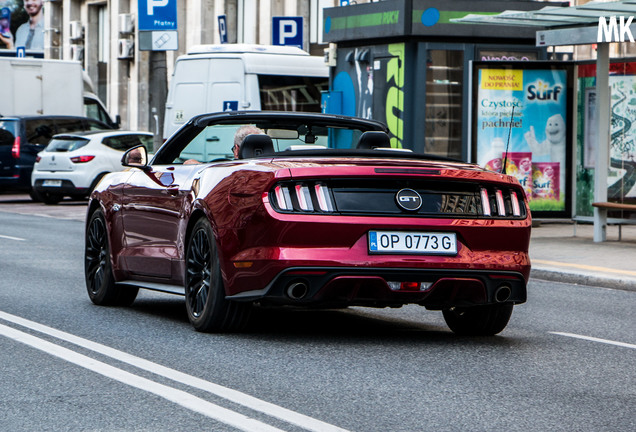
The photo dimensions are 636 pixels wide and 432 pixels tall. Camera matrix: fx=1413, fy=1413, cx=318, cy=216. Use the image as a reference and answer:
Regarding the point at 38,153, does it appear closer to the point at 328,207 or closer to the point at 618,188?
the point at 618,188

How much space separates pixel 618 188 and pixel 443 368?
1136 centimetres

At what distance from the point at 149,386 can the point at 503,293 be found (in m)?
2.39

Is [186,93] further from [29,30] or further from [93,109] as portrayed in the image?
[29,30]

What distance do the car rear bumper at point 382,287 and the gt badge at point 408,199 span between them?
36 cm

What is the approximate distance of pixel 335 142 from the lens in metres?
9.44

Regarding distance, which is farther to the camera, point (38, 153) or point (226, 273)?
point (38, 153)

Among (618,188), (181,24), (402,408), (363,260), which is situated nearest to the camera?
(402,408)

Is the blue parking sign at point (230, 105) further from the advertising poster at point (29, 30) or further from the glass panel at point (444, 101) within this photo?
the advertising poster at point (29, 30)

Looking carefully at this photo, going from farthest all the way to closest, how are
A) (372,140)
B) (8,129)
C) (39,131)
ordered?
Result: 1. (39,131)
2. (8,129)
3. (372,140)

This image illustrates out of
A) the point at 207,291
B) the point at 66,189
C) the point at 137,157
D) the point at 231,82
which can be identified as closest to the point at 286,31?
the point at 231,82

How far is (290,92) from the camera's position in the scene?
2325cm

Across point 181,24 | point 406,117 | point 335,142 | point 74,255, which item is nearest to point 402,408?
point 335,142

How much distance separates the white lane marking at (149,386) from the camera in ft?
17.6

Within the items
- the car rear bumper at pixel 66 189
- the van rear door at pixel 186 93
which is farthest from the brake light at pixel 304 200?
the car rear bumper at pixel 66 189
